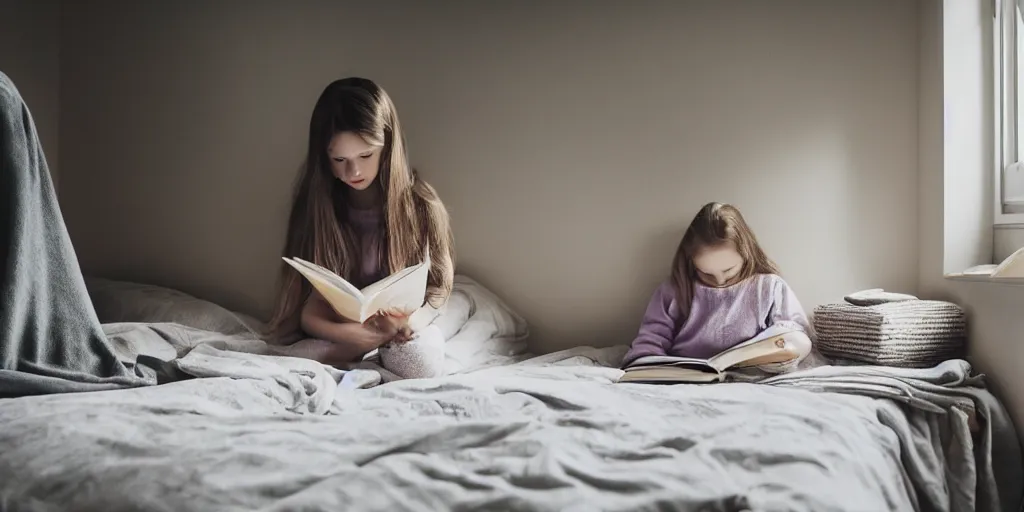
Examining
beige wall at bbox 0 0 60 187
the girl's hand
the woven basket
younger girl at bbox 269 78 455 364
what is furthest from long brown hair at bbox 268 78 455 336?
beige wall at bbox 0 0 60 187

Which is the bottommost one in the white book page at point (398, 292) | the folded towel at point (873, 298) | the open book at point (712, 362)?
the open book at point (712, 362)

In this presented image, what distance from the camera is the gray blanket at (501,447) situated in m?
1.00

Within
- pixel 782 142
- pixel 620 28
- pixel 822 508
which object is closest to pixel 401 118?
pixel 620 28

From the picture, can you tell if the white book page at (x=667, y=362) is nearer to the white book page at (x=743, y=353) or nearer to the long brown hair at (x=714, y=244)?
the white book page at (x=743, y=353)

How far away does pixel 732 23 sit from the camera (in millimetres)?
2170

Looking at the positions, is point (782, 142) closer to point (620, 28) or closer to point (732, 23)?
point (732, 23)

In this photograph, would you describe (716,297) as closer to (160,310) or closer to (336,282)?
(336,282)

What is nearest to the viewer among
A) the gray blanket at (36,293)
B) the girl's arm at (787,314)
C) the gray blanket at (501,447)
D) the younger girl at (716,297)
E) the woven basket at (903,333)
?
the gray blanket at (501,447)

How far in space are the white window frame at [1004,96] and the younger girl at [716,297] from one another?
1.83 feet

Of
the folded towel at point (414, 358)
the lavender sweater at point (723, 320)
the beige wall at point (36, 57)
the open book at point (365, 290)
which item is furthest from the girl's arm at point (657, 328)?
the beige wall at point (36, 57)

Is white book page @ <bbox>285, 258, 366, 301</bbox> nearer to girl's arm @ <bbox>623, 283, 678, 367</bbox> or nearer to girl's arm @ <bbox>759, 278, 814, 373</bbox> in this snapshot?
girl's arm @ <bbox>623, 283, 678, 367</bbox>

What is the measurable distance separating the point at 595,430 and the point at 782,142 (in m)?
1.29

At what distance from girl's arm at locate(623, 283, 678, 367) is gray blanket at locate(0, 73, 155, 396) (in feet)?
3.63

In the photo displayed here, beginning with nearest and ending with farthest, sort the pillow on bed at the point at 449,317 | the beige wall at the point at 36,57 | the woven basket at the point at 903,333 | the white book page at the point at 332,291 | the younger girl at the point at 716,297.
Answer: the white book page at the point at 332,291
the woven basket at the point at 903,333
the younger girl at the point at 716,297
the pillow on bed at the point at 449,317
the beige wall at the point at 36,57
